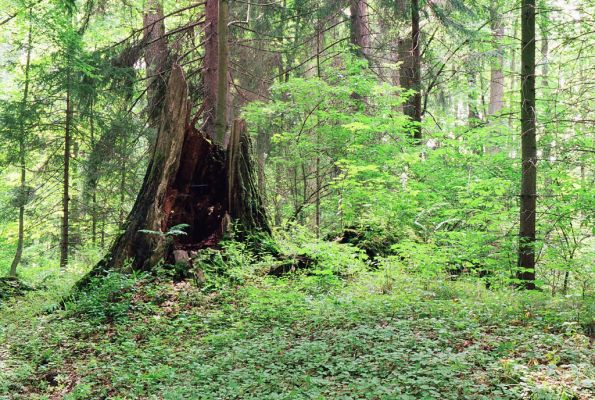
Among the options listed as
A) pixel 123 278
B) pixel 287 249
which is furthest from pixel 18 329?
pixel 287 249

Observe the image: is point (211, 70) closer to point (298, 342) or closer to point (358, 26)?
point (358, 26)

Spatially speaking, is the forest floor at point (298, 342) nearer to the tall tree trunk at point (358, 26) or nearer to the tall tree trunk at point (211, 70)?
the tall tree trunk at point (211, 70)

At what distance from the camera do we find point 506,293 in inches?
284

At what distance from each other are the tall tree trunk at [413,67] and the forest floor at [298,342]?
6.86 metres

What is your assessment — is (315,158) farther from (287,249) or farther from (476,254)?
(476,254)

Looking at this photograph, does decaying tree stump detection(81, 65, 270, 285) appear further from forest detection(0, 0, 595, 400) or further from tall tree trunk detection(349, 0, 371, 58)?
tall tree trunk detection(349, 0, 371, 58)

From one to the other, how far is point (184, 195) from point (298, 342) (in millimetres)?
4777

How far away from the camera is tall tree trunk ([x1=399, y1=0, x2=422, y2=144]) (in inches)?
512

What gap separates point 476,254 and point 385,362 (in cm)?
472

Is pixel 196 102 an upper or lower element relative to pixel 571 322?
upper

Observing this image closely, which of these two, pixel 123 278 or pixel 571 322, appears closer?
pixel 571 322

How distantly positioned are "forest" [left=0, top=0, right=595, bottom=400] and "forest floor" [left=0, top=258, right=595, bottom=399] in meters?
0.03

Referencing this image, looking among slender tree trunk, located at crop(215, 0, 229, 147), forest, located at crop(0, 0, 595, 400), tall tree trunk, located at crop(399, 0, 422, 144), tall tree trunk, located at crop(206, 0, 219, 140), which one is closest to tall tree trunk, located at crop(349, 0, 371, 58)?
forest, located at crop(0, 0, 595, 400)

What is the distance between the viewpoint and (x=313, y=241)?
9.30 m
